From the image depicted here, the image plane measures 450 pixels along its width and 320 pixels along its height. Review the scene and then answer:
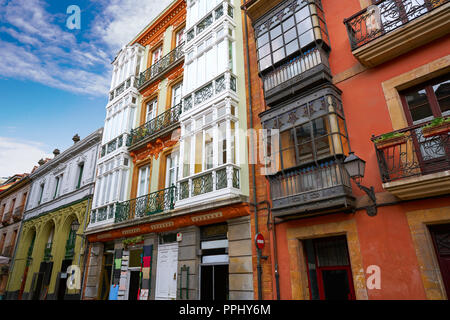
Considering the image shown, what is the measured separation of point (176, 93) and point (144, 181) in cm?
446

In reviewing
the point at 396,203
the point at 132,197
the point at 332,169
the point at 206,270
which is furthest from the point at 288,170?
the point at 132,197

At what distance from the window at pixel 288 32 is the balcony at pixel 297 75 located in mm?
312

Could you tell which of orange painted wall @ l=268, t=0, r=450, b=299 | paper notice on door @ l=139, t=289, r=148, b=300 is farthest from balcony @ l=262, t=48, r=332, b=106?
paper notice on door @ l=139, t=289, r=148, b=300

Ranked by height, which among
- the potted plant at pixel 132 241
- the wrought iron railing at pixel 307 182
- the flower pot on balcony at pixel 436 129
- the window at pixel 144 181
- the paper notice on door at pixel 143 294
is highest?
the window at pixel 144 181

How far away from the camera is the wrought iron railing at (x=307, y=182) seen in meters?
7.20

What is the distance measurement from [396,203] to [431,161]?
3.72 ft

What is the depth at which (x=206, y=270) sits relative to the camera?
Result: 10.0 meters

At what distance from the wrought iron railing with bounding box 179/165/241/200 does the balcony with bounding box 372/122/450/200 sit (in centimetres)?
434

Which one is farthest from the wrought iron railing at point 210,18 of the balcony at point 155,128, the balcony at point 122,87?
the balcony at point 122,87

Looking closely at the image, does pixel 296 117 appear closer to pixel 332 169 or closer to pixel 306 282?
pixel 332 169

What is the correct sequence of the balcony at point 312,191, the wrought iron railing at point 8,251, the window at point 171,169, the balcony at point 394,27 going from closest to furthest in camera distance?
the balcony at point 394,27 → the balcony at point 312,191 → the window at point 171,169 → the wrought iron railing at point 8,251

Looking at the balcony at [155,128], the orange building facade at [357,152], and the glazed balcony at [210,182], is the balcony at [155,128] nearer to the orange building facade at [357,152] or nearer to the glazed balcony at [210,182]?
the glazed balcony at [210,182]

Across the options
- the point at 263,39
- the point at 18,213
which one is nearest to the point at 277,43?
the point at 263,39

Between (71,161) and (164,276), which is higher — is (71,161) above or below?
above
